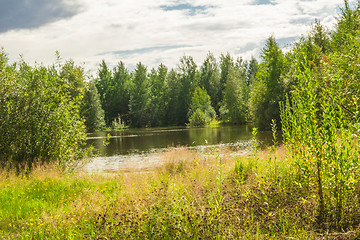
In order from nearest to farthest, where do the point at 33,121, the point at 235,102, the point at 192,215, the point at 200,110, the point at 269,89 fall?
the point at 192,215 → the point at 33,121 → the point at 269,89 → the point at 235,102 → the point at 200,110

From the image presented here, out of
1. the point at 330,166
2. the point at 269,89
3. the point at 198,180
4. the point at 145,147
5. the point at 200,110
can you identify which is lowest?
the point at 145,147

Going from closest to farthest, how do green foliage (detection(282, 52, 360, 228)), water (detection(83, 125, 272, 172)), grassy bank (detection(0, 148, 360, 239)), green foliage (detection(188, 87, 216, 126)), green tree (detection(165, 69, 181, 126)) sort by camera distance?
1. green foliage (detection(282, 52, 360, 228))
2. grassy bank (detection(0, 148, 360, 239))
3. water (detection(83, 125, 272, 172))
4. green foliage (detection(188, 87, 216, 126))
5. green tree (detection(165, 69, 181, 126))

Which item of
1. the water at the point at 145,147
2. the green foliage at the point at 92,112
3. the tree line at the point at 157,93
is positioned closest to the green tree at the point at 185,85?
the tree line at the point at 157,93

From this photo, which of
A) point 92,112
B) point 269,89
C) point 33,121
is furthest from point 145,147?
point 92,112

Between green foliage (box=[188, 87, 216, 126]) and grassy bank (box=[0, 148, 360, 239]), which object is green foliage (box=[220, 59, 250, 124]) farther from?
grassy bank (box=[0, 148, 360, 239])

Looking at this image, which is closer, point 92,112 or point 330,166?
point 330,166

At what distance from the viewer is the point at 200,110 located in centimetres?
7288

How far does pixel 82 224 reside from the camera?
218 inches

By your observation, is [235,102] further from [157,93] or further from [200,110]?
[157,93]

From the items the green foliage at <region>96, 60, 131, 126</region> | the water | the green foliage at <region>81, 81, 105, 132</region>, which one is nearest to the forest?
the water

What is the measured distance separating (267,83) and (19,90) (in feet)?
126

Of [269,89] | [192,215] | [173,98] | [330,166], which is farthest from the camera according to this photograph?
[173,98]

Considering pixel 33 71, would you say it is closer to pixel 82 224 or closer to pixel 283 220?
pixel 82 224

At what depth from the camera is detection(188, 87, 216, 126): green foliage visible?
70.3 metres
